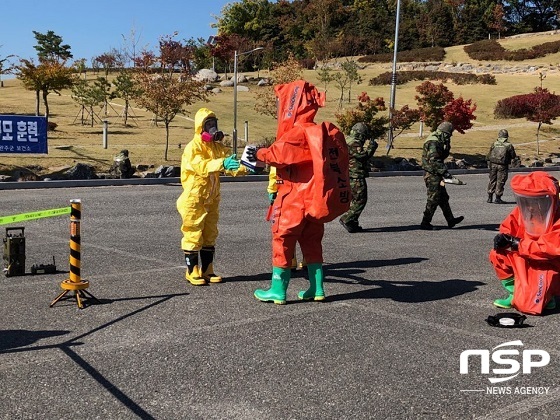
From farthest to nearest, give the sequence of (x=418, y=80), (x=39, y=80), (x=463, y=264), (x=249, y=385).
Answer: (x=418, y=80) < (x=39, y=80) < (x=463, y=264) < (x=249, y=385)

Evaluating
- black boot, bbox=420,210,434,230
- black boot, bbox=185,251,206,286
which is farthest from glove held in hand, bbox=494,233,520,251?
black boot, bbox=420,210,434,230

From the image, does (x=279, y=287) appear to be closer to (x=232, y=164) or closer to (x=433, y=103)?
(x=232, y=164)

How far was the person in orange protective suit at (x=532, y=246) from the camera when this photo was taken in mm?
6551

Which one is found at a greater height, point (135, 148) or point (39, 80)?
point (39, 80)

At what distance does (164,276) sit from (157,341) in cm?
270

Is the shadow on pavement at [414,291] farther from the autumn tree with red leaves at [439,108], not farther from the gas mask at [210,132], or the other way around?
the autumn tree with red leaves at [439,108]

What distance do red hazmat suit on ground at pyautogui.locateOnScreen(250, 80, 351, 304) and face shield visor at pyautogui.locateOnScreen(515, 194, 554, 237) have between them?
5.75 ft

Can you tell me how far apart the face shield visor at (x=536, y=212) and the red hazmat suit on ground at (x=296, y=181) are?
5.75ft

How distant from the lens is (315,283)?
Answer: 23.8 ft

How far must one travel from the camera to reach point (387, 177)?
26312mm

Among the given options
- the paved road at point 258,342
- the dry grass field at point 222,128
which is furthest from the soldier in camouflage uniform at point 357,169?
the dry grass field at point 222,128

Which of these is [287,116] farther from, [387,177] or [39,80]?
[39,80]

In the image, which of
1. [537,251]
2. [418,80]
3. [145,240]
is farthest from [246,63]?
[537,251]

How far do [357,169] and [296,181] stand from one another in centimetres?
587
